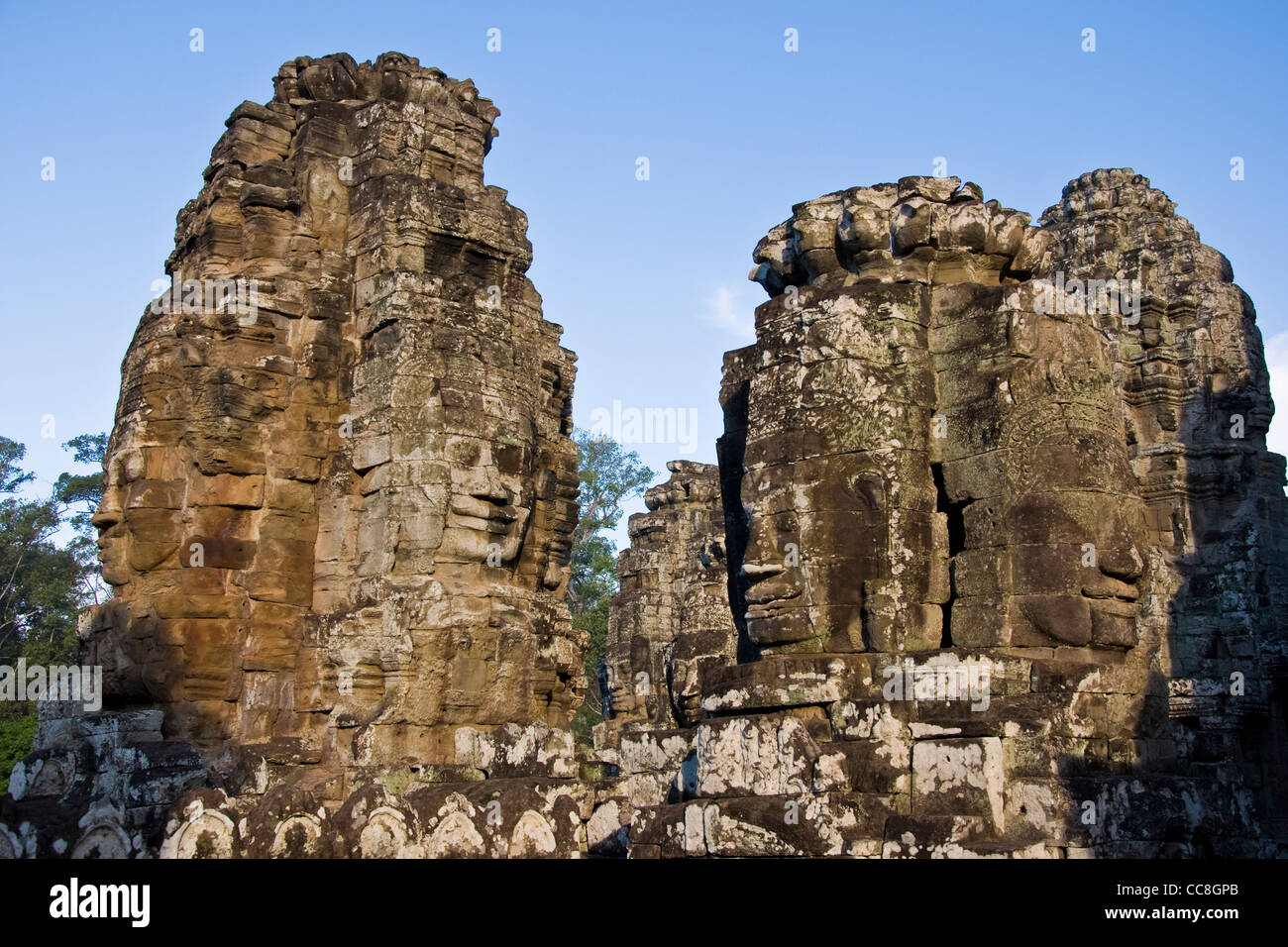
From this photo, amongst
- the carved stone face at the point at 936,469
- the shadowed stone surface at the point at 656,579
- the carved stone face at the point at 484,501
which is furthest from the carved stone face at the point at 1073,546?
the shadowed stone surface at the point at 656,579

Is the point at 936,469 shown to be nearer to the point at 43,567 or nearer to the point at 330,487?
the point at 330,487

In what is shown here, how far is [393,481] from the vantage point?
11734 mm

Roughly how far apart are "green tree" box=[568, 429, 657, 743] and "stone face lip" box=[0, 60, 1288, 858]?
26.6 meters

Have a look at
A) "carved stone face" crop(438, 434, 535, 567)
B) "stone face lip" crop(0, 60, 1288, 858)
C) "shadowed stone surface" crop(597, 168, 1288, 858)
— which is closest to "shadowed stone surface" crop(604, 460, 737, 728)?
"stone face lip" crop(0, 60, 1288, 858)

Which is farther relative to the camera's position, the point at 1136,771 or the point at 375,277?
the point at 375,277

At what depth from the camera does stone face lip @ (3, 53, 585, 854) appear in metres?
11.3

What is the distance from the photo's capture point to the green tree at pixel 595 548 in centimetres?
4359

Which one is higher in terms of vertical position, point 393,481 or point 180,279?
point 180,279

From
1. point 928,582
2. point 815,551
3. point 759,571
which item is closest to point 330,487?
point 759,571

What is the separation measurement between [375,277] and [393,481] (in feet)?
7.76

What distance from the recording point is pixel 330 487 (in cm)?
1274

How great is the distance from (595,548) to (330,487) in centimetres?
3572
